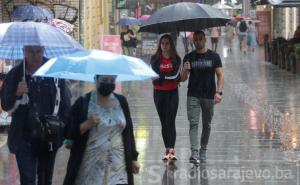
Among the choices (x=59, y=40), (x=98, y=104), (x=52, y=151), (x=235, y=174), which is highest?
(x=59, y=40)

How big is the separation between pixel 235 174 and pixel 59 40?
359 cm

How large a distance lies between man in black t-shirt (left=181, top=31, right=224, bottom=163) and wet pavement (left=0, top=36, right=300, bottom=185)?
614mm

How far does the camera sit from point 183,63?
1007 centimetres

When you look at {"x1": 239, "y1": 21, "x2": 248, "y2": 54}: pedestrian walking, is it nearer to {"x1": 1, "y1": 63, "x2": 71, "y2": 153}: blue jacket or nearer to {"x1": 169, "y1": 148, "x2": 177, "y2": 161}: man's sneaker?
{"x1": 169, "y1": 148, "x2": 177, "y2": 161}: man's sneaker

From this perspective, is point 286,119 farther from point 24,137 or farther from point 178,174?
point 24,137

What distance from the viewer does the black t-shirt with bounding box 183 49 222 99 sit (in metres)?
10.0

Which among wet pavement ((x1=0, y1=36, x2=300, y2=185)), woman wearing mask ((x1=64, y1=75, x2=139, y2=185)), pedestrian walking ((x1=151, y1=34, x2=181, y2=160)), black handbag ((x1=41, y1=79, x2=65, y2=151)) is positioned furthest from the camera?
pedestrian walking ((x1=151, y1=34, x2=181, y2=160))

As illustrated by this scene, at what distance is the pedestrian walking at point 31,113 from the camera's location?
664cm

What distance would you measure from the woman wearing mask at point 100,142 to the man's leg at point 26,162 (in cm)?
91

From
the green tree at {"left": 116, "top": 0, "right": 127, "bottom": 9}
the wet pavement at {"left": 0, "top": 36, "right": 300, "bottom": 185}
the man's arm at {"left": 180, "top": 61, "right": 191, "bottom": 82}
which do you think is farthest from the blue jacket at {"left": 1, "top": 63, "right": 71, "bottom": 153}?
the green tree at {"left": 116, "top": 0, "right": 127, "bottom": 9}

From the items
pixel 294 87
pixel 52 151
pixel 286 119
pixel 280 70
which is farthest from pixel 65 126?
pixel 280 70

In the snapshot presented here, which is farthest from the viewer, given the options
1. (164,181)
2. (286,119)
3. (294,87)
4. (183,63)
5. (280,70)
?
(280,70)

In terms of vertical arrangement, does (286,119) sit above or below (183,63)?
below

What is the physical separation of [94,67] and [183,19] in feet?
15.7
